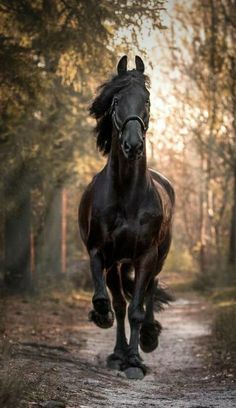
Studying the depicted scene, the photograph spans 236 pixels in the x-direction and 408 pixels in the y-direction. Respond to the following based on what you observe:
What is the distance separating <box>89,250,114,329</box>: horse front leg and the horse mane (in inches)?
56.0

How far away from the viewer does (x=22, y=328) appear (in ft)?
46.6

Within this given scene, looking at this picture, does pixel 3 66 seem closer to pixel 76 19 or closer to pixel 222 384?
pixel 76 19

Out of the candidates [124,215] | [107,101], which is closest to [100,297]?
[124,215]

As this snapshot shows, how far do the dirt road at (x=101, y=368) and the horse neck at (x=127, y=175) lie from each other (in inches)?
79.9

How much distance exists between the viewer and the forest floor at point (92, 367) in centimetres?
647

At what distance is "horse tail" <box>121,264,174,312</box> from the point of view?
34.7 feet

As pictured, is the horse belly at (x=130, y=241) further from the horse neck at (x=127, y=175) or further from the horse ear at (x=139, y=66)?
the horse ear at (x=139, y=66)

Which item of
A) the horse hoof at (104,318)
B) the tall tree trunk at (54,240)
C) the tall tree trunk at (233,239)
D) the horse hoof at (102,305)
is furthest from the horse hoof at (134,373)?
the tall tree trunk at (54,240)

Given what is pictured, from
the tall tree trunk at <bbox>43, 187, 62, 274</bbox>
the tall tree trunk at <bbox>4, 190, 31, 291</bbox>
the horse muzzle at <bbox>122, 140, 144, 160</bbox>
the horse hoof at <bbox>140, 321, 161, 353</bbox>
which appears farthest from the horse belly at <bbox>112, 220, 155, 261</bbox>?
the tall tree trunk at <bbox>43, 187, 62, 274</bbox>

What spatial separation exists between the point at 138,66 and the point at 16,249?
11547 mm

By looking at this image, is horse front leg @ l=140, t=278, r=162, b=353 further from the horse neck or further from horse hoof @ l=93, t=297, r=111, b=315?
the horse neck

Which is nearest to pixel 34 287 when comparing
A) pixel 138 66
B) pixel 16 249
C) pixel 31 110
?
pixel 16 249

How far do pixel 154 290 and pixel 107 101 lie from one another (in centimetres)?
344

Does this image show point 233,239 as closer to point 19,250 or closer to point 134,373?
point 19,250
